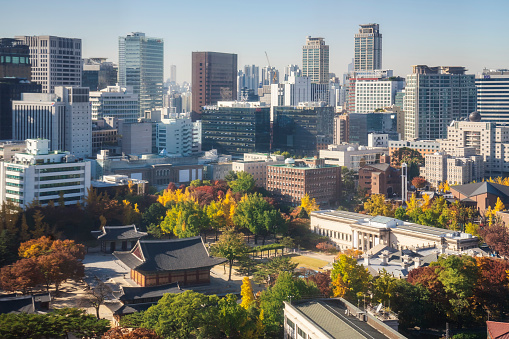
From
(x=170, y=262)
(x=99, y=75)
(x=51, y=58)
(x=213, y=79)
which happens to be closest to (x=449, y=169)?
(x=170, y=262)

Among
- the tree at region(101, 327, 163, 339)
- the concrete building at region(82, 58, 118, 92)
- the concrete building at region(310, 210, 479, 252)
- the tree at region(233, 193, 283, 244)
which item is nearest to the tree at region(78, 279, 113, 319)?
the tree at region(101, 327, 163, 339)

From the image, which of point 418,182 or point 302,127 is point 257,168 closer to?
point 418,182

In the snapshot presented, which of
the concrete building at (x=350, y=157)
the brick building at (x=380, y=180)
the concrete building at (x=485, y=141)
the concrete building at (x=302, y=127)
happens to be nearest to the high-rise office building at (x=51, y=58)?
the concrete building at (x=302, y=127)

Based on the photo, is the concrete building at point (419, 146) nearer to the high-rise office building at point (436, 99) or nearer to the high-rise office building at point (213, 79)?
the high-rise office building at point (436, 99)

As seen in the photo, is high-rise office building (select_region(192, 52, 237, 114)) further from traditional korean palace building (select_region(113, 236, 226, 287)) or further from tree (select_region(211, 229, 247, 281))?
traditional korean palace building (select_region(113, 236, 226, 287))

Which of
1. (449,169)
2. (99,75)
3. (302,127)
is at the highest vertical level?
(99,75)
